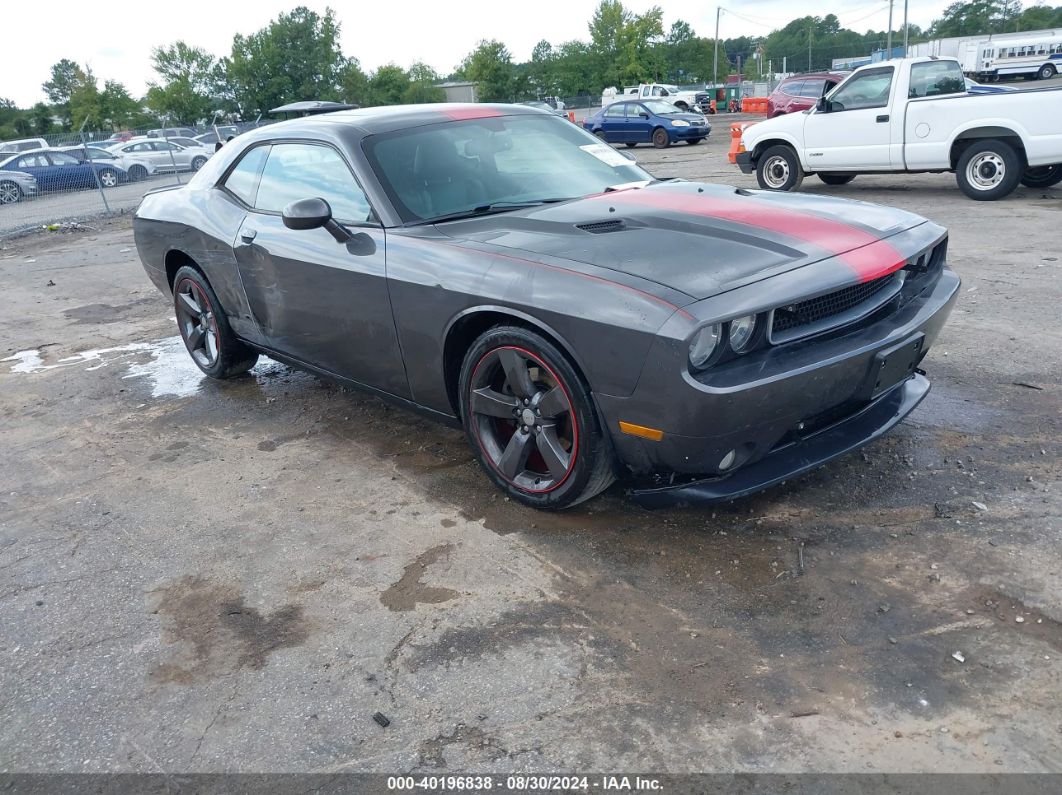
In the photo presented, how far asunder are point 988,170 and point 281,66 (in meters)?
68.2

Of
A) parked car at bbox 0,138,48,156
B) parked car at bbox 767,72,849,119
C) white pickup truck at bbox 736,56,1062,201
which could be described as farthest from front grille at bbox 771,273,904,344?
parked car at bbox 0,138,48,156

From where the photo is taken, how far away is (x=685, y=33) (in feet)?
314

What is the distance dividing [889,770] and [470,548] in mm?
1660

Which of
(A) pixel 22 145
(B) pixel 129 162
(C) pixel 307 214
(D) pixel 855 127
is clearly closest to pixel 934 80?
(D) pixel 855 127

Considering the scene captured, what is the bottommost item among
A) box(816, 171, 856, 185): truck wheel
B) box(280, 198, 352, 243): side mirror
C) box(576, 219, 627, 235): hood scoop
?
box(816, 171, 856, 185): truck wheel

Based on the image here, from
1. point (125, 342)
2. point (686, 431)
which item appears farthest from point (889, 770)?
point (125, 342)

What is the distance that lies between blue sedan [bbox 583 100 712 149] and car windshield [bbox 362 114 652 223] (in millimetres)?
19366

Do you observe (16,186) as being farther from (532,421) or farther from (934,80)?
(532,421)

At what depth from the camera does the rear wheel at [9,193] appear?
19.7m

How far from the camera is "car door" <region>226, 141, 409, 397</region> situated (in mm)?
3766

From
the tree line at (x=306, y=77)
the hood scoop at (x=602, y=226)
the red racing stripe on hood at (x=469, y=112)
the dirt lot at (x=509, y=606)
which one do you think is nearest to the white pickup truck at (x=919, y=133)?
the dirt lot at (x=509, y=606)

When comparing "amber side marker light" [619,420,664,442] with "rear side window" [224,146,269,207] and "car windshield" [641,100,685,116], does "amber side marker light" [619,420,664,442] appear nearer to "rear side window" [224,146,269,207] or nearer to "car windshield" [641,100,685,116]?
"rear side window" [224,146,269,207]

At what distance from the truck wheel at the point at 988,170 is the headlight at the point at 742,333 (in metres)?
8.76

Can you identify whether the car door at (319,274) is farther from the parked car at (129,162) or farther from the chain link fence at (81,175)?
the parked car at (129,162)
